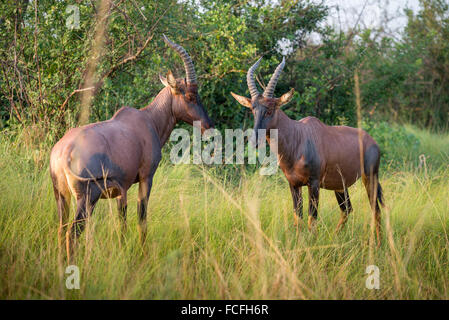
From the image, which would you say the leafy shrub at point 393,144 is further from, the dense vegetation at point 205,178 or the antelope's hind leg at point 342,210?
the antelope's hind leg at point 342,210

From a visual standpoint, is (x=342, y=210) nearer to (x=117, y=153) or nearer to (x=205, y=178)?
(x=205, y=178)

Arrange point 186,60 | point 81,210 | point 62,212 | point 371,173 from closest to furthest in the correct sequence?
1. point 81,210
2. point 62,212
3. point 186,60
4. point 371,173

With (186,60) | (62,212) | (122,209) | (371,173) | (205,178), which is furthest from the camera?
(205,178)

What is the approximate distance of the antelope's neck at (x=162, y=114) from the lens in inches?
170

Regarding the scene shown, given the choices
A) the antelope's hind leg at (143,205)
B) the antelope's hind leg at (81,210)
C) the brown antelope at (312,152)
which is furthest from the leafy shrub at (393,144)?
the antelope's hind leg at (81,210)

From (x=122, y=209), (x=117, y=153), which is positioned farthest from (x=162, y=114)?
(x=122, y=209)

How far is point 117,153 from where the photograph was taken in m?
3.57

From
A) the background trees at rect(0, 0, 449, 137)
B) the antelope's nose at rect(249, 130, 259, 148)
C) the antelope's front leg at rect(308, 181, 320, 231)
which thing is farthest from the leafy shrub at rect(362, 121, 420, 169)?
the antelope's nose at rect(249, 130, 259, 148)

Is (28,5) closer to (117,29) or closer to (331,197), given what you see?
(117,29)

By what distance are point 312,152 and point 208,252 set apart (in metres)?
1.72

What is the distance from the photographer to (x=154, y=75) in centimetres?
696

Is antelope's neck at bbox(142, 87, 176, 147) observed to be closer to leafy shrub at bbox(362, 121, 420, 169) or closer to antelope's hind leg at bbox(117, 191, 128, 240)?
antelope's hind leg at bbox(117, 191, 128, 240)

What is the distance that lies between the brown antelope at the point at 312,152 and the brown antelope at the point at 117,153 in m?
0.80

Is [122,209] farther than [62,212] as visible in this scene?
Yes
